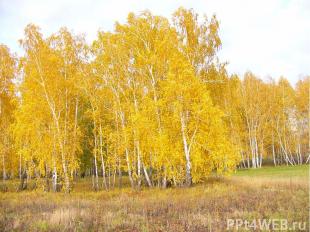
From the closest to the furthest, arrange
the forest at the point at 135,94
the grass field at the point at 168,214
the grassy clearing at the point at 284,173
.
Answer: the grass field at the point at 168,214
the forest at the point at 135,94
the grassy clearing at the point at 284,173

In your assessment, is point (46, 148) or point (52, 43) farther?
point (52, 43)

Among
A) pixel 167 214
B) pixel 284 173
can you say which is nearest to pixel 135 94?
pixel 167 214

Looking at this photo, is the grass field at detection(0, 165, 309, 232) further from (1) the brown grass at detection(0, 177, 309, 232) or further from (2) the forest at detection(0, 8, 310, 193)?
(2) the forest at detection(0, 8, 310, 193)

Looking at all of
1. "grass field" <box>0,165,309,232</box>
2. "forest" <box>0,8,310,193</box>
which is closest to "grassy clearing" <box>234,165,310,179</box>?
"forest" <box>0,8,310,193</box>

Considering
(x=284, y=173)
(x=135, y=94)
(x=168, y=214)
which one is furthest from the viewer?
(x=284, y=173)

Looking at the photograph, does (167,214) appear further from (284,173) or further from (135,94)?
(284,173)

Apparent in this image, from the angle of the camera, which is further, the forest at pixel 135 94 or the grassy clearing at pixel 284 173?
the grassy clearing at pixel 284 173

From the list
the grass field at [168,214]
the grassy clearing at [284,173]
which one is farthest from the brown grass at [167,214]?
the grassy clearing at [284,173]

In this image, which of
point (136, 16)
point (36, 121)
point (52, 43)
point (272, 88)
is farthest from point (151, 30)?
point (272, 88)

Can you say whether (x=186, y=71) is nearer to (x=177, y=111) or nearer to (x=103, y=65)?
(x=177, y=111)

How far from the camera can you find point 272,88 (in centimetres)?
4128

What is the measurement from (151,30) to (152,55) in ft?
8.04

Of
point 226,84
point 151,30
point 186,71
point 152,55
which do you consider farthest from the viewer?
point 226,84

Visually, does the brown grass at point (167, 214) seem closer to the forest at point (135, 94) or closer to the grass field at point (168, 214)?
the grass field at point (168, 214)
